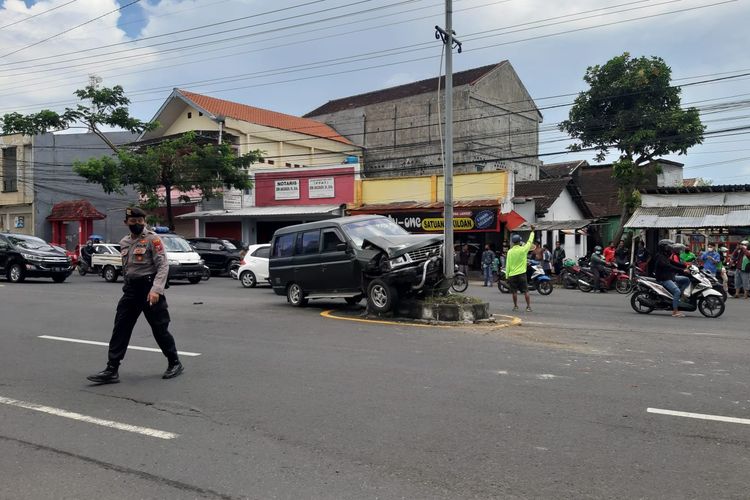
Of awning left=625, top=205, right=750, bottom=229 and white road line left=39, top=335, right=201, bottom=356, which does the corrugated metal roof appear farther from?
white road line left=39, top=335, right=201, bottom=356

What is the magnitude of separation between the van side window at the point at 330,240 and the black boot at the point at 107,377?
6.73m

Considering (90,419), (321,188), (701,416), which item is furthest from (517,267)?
(321,188)

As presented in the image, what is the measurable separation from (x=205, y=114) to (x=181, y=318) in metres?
25.7

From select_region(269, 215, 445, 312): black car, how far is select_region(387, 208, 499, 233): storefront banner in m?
12.6

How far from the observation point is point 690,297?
12.9 meters

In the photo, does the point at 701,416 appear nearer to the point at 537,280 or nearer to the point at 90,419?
the point at 90,419

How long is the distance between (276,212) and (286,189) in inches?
70.3

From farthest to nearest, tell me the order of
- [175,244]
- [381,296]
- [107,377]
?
[175,244]
[381,296]
[107,377]

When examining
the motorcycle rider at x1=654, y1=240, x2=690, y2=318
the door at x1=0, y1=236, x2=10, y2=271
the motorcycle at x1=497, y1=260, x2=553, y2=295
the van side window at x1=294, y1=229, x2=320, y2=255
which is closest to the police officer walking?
the van side window at x1=294, y1=229, x2=320, y2=255

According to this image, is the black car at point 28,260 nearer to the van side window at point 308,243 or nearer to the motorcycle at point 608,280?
the van side window at point 308,243

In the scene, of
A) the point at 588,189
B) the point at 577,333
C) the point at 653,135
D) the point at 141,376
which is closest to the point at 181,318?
the point at 141,376

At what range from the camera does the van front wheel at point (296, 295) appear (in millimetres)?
14016

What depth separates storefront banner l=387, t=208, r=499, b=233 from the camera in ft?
87.7

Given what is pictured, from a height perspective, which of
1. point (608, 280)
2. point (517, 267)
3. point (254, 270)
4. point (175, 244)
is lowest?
point (608, 280)
